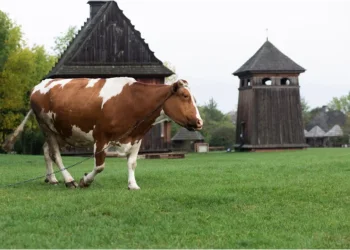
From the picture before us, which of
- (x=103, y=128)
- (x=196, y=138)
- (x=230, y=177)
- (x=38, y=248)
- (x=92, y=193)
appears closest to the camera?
(x=38, y=248)

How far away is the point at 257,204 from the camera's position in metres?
10.8

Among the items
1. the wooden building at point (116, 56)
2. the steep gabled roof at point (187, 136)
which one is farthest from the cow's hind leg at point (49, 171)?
the steep gabled roof at point (187, 136)

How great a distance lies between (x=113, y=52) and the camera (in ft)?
134

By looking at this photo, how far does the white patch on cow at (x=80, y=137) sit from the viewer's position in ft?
43.3

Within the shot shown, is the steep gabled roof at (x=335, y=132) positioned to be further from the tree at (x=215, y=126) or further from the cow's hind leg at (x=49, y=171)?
the cow's hind leg at (x=49, y=171)

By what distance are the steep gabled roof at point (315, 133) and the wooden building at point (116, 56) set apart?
62.0m

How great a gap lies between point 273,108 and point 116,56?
59.2ft

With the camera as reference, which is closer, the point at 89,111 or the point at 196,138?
the point at 89,111

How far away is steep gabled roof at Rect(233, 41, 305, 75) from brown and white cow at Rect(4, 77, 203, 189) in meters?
42.2

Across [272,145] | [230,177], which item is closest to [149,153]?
[272,145]

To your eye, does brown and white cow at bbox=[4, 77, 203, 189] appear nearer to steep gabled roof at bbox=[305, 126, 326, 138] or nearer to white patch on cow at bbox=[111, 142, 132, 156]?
white patch on cow at bbox=[111, 142, 132, 156]

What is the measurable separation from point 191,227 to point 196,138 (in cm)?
6740

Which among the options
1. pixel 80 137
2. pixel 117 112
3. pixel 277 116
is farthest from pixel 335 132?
pixel 117 112

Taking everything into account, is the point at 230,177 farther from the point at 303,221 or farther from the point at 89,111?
the point at 303,221
